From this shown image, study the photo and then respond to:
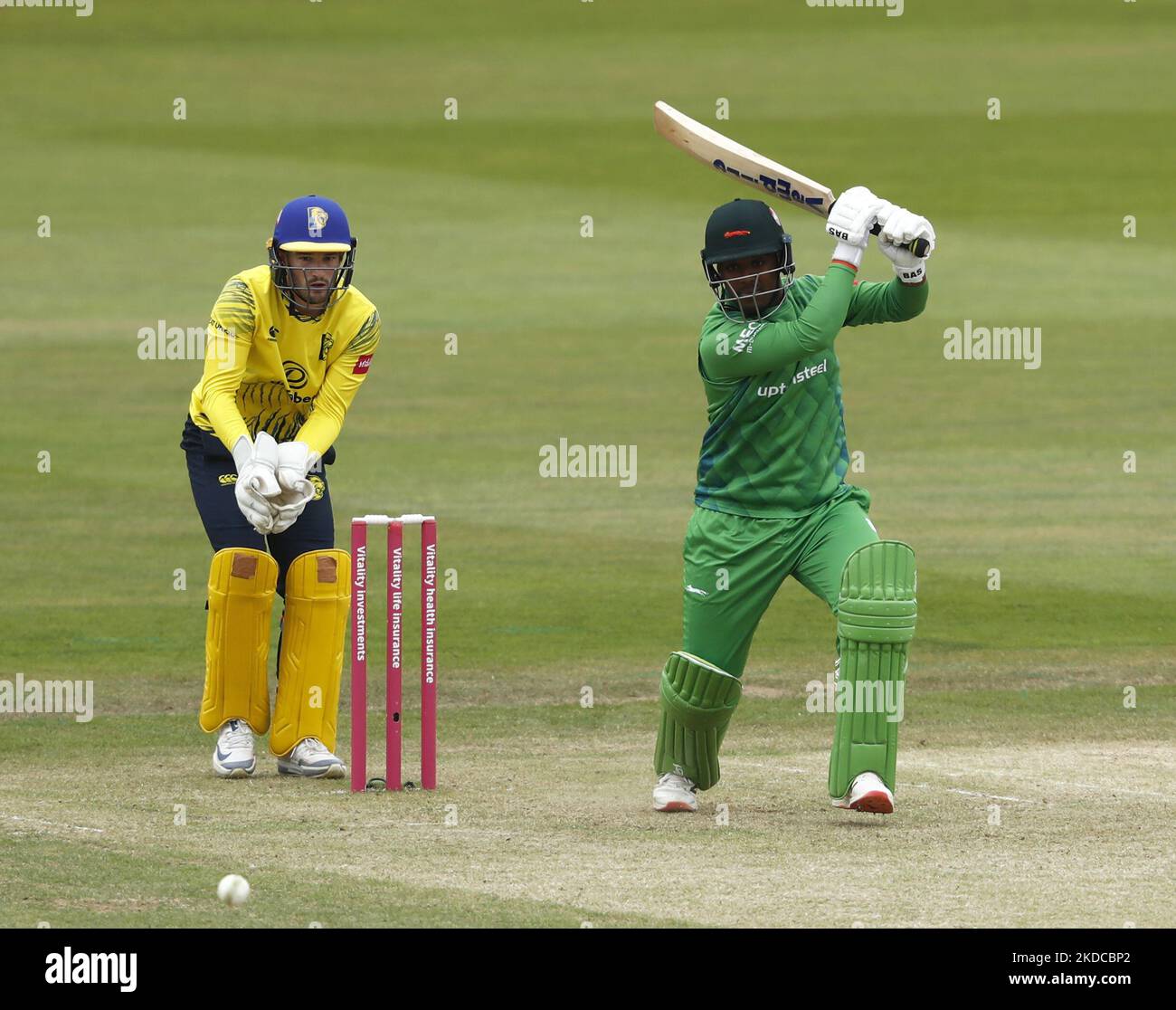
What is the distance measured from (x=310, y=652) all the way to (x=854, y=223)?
249 cm

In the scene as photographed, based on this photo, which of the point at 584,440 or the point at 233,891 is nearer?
the point at 233,891

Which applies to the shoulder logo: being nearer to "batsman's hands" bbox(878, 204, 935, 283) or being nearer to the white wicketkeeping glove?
"batsman's hands" bbox(878, 204, 935, 283)

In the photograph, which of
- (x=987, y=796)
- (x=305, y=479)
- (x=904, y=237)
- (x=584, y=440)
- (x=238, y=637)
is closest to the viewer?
(x=904, y=237)

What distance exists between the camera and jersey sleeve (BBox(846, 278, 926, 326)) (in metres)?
7.30

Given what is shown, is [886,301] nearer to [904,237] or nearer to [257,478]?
[904,237]

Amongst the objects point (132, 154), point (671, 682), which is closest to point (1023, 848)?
point (671, 682)

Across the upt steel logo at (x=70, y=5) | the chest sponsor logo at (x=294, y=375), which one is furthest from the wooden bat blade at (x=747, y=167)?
the upt steel logo at (x=70, y=5)

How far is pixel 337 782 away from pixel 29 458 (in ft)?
33.3

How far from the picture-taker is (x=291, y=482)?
7555 mm

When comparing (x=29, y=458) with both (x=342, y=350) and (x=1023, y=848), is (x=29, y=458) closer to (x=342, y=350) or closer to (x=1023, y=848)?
(x=342, y=350)

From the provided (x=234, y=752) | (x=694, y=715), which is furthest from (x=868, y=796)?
(x=234, y=752)

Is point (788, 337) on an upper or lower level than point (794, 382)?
upper

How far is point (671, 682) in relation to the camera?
733cm

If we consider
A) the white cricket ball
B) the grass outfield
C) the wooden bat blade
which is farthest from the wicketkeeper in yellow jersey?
the white cricket ball
